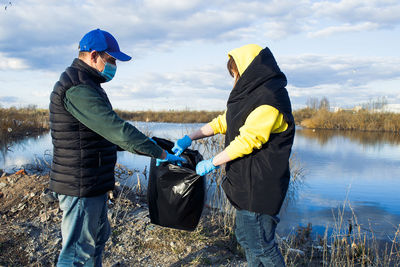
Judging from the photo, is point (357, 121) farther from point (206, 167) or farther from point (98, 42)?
point (98, 42)

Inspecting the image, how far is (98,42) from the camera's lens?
78.7 inches

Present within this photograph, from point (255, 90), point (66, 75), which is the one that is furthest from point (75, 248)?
point (255, 90)

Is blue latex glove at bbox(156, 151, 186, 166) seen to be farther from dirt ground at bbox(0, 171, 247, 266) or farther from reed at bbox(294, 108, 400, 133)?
reed at bbox(294, 108, 400, 133)

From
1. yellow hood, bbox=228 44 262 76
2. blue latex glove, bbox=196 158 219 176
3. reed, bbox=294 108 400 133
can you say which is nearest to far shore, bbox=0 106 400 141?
reed, bbox=294 108 400 133

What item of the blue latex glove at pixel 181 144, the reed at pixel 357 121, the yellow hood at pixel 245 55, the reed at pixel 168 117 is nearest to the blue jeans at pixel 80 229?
the blue latex glove at pixel 181 144

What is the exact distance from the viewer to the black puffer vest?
1.91m

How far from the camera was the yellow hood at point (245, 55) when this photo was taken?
6.43ft

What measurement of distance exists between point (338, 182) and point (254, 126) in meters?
7.46

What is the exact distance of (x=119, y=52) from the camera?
84.3 inches

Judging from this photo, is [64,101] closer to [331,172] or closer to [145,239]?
[145,239]

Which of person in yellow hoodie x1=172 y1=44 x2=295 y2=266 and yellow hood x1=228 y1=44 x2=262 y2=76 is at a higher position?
yellow hood x1=228 y1=44 x2=262 y2=76

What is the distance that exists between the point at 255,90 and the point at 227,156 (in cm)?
46

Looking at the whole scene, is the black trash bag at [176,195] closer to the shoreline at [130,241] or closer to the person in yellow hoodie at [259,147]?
the person in yellow hoodie at [259,147]

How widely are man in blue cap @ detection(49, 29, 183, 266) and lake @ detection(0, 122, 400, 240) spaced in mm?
2400
